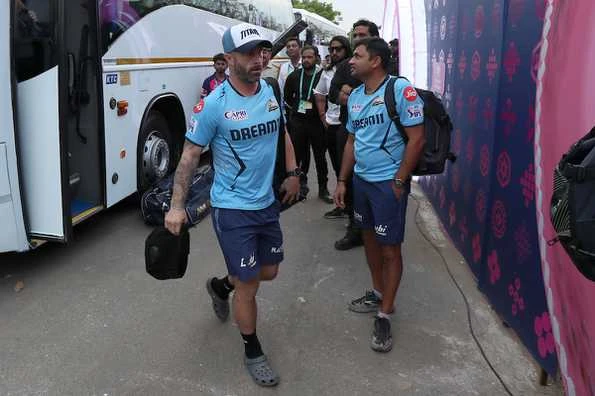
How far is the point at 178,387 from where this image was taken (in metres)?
2.95

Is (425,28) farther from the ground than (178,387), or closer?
farther from the ground

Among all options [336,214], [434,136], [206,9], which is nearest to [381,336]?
[434,136]

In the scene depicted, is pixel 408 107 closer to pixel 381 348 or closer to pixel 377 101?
pixel 377 101

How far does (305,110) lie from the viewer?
6273mm

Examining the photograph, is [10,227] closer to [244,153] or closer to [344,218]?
[244,153]

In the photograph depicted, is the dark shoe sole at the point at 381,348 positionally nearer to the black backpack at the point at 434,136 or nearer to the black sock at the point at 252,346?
the black sock at the point at 252,346

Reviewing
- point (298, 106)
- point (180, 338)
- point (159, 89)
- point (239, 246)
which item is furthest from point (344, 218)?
point (239, 246)

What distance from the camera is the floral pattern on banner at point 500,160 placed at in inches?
124

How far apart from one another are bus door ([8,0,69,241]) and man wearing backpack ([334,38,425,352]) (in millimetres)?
2169

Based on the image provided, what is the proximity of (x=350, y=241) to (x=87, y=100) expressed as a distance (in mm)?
2668

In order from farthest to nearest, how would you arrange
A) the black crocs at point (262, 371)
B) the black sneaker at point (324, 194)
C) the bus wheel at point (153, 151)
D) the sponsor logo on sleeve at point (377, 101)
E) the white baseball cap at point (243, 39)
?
the black sneaker at point (324, 194) → the bus wheel at point (153, 151) → the sponsor logo on sleeve at point (377, 101) → the black crocs at point (262, 371) → the white baseball cap at point (243, 39)

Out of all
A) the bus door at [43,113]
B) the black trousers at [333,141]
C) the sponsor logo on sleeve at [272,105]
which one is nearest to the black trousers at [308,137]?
the black trousers at [333,141]

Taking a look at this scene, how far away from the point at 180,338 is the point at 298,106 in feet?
11.6

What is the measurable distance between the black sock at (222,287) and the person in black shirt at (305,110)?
2.76m
